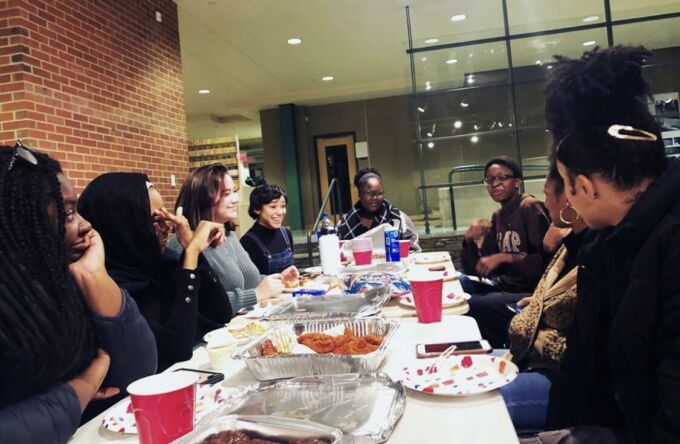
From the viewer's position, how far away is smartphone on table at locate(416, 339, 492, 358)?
→ 114 centimetres

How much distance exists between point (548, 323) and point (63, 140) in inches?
145

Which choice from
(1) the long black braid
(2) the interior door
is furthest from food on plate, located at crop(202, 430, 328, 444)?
(2) the interior door

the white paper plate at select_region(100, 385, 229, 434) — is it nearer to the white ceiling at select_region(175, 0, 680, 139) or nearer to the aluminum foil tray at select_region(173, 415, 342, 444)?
the aluminum foil tray at select_region(173, 415, 342, 444)

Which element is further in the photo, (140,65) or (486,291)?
(140,65)

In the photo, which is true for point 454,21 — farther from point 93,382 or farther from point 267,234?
point 93,382

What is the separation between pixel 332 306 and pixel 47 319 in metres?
0.89

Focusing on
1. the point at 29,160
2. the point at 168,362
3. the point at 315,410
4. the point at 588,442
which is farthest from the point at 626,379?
the point at 29,160

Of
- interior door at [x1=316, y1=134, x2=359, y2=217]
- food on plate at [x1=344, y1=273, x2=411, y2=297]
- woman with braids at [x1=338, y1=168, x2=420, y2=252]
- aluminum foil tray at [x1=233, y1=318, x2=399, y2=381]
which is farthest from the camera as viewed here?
interior door at [x1=316, y1=134, x2=359, y2=217]

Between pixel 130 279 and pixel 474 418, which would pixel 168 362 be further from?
pixel 474 418

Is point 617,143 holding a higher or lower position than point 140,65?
lower

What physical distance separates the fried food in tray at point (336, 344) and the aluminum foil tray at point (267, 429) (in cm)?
34

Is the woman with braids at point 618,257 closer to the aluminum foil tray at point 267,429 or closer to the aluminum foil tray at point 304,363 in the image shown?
the aluminum foil tray at point 304,363

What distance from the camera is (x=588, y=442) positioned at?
1.07 meters

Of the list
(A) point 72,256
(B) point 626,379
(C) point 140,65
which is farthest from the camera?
(C) point 140,65
